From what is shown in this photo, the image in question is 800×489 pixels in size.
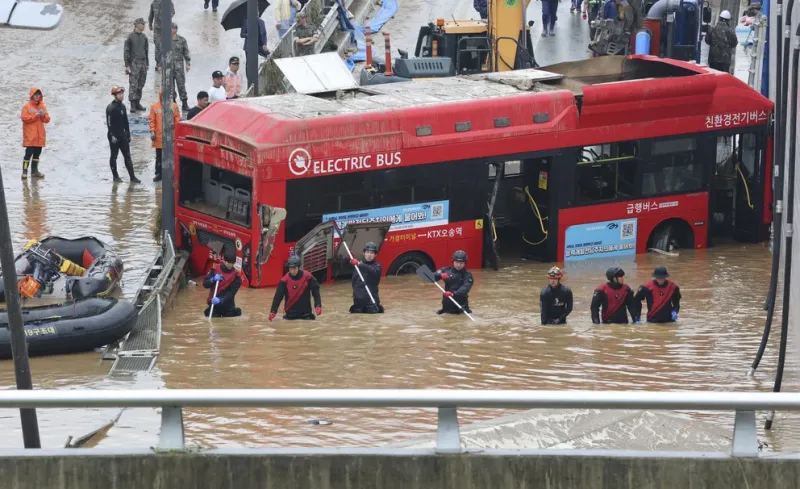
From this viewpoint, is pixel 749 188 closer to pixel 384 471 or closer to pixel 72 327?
pixel 72 327

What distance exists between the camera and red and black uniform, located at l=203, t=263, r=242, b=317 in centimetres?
1741

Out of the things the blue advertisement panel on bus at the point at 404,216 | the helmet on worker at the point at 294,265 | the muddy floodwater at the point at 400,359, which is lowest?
the muddy floodwater at the point at 400,359

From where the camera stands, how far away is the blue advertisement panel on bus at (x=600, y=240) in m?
21.7

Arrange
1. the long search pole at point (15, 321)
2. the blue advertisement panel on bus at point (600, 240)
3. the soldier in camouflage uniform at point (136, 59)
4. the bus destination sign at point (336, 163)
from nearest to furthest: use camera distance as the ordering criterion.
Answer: the long search pole at point (15, 321)
the bus destination sign at point (336, 163)
the blue advertisement panel on bus at point (600, 240)
the soldier in camouflage uniform at point (136, 59)

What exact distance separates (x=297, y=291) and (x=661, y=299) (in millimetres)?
4368

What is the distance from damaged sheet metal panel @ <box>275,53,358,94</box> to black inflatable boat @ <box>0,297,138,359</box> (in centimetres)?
664

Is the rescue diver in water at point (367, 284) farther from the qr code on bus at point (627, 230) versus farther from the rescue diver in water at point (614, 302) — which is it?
the qr code on bus at point (627, 230)

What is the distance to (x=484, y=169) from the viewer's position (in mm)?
20859

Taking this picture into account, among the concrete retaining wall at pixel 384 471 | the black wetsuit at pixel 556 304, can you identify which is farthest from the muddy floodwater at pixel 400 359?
the concrete retaining wall at pixel 384 471

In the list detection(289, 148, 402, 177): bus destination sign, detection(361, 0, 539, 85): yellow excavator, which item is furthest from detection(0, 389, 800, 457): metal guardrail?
detection(361, 0, 539, 85): yellow excavator

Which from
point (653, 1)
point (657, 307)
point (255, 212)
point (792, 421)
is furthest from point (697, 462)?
point (653, 1)

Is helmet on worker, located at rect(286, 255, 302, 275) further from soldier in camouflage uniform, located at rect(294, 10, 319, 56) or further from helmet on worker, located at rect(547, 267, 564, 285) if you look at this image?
soldier in camouflage uniform, located at rect(294, 10, 319, 56)

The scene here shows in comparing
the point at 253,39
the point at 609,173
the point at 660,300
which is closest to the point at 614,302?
the point at 660,300

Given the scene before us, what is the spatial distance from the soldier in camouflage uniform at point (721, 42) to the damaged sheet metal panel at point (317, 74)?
10609 mm
